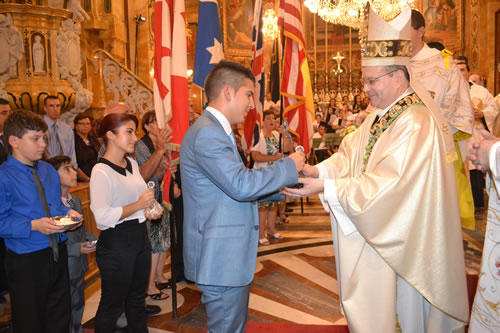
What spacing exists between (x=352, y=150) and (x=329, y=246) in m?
3.44

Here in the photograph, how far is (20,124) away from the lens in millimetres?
2607

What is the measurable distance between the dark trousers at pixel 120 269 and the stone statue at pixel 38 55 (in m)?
4.25

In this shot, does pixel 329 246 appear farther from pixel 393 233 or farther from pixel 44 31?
pixel 44 31

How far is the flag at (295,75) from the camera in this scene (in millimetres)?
5391

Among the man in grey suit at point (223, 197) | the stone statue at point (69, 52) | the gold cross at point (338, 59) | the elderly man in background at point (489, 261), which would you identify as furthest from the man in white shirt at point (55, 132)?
the gold cross at point (338, 59)

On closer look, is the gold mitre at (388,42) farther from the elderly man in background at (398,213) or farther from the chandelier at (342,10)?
the chandelier at (342,10)

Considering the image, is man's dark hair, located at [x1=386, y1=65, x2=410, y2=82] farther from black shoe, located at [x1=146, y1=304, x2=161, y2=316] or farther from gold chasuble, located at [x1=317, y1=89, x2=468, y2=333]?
black shoe, located at [x1=146, y1=304, x2=161, y2=316]

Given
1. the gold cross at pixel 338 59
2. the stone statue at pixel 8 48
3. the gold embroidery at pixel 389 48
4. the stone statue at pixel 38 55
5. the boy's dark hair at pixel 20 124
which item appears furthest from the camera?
the gold cross at pixel 338 59

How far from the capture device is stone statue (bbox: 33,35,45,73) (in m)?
5.92

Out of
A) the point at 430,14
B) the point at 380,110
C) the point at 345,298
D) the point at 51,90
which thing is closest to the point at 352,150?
the point at 380,110

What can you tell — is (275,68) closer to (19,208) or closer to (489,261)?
(19,208)

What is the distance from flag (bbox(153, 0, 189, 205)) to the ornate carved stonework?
450 centimetres

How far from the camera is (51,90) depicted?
5.99m

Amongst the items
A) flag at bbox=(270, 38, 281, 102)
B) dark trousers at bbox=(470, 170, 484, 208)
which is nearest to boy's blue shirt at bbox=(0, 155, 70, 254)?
flag at bbox=(270, 38, 281, 102)
